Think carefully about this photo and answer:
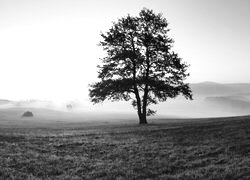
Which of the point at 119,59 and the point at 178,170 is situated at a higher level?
the point at 119,59

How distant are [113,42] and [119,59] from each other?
Answer: 2.75 m

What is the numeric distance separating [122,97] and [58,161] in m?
25.9

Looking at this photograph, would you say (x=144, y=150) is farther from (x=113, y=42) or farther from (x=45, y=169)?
(x=113, y=42)

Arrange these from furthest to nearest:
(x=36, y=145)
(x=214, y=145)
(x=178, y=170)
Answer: (x=36, y=145)
(x=214, y=145)
(x=178, y=170)

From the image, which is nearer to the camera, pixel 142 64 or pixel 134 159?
pixel 134 159

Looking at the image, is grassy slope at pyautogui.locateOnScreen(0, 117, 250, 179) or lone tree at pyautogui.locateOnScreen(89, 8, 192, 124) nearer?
grassy slope at pyautogui.locateOnScreen(0, 117, 250, 179)

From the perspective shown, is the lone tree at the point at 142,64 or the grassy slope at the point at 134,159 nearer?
the grassy slope at the point at 134,159

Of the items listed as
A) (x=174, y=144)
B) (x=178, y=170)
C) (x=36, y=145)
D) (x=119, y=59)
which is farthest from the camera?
(x=119, y=59)

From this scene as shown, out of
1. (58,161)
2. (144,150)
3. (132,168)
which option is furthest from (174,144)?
(58,161)

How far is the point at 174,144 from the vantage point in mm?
20453

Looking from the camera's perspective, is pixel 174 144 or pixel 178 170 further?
pixel 174 144

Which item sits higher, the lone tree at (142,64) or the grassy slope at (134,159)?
the lone tree at (142,64)

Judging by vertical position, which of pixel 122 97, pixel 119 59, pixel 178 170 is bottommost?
pixel 178 170

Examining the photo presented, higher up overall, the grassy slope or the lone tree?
the lone tree
